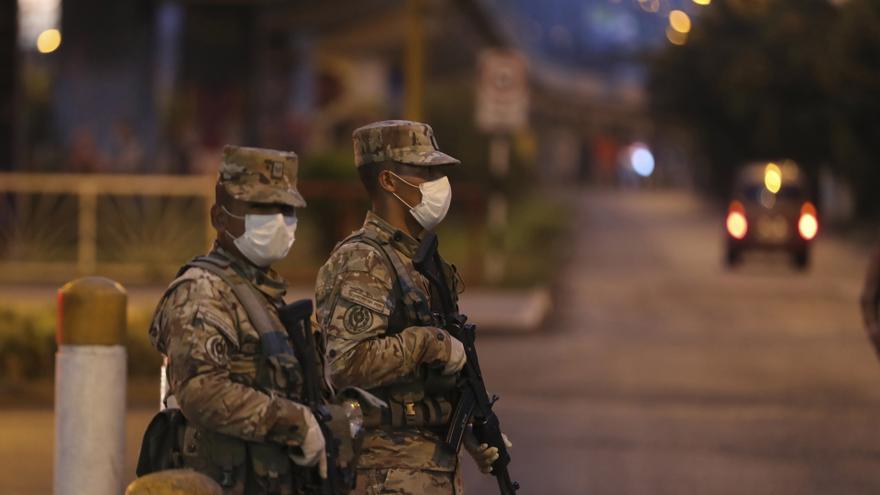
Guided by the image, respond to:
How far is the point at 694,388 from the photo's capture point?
1509 centimetres

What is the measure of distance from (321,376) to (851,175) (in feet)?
120

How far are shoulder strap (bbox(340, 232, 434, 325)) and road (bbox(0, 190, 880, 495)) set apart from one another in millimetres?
4847

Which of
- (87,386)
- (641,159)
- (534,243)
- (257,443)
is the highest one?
(257,443)

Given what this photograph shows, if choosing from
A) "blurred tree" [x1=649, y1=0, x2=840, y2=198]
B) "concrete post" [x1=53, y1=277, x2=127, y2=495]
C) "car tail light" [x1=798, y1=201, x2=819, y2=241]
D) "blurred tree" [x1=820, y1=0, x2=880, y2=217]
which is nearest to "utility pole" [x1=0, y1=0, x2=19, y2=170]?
"car tail light" [x1=798, y1=201, x2=819, y2=241]

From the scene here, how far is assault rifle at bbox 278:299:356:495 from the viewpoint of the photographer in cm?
482

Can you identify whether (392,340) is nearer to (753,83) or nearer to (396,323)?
(396,323)

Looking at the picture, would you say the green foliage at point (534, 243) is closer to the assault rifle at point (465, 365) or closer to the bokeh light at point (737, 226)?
the bokeh light at point (737, 226)

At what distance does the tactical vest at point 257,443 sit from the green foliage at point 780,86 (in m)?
31.1

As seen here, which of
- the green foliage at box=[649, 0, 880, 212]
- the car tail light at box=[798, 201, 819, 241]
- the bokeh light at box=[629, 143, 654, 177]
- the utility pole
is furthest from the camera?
the bokeh light at box=[629, 143, 654, 177]

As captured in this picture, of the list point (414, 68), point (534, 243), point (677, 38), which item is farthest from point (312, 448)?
point (677, 38)

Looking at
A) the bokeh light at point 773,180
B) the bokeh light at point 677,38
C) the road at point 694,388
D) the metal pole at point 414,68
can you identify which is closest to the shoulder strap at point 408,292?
the road at point 694,388

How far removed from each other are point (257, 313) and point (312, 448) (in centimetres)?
37

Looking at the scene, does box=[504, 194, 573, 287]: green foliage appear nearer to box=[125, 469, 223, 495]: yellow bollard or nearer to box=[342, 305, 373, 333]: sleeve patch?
box=[342, 305, 373, 333]: sleeve patch

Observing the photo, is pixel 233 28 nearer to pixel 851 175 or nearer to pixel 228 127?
pixel 228 127
